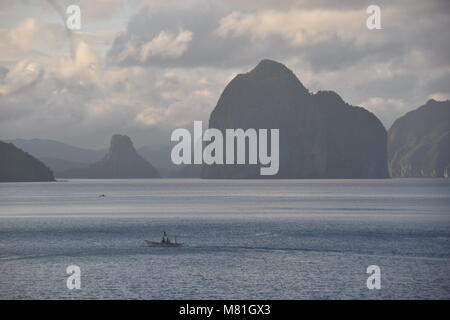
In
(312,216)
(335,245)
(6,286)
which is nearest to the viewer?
(6,286)

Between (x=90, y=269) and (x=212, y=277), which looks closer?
(x=212, y=277)

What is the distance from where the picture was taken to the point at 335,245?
102 meters

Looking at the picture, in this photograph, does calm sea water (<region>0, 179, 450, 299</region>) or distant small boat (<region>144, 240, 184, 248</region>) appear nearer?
calm sea water (<region>0, 179, 450, 299</region>)

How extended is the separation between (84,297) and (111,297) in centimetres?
246

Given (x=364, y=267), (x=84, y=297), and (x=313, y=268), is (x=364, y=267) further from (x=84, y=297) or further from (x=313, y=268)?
(x=84, y=297)

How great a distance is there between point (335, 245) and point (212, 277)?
3342 cm

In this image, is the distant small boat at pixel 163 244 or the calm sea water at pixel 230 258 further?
the distant small boat at pixel 163 244

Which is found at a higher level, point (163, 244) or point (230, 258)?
point (163, 244)

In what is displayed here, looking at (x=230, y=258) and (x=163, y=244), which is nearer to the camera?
(x=230, y=258)

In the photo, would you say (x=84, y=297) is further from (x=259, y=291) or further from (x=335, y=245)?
(x=335, y=245)

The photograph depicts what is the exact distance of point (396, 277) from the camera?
73000 mm
